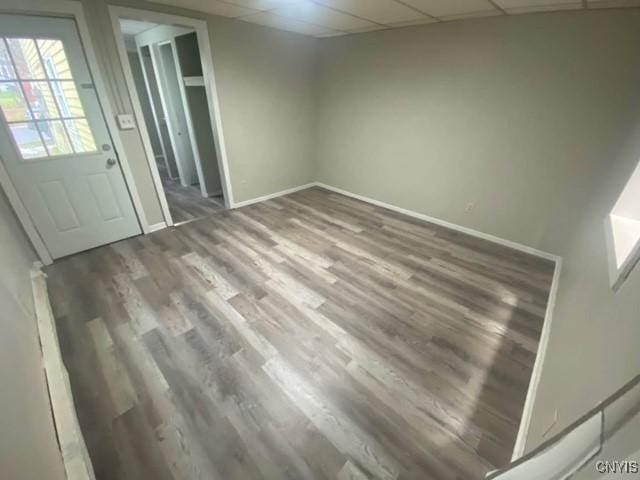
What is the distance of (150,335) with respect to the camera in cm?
190

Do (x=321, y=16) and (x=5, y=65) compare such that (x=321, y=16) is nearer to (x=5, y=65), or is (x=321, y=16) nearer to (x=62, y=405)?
(x=5, y=65)

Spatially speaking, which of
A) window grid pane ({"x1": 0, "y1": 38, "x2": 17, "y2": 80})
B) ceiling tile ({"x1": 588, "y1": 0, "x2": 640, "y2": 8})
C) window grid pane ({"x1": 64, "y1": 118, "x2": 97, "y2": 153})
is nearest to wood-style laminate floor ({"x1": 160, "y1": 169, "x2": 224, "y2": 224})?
window grid pane ({"x1": 64, "y1": 118, "x2": 97, "y2": 153})

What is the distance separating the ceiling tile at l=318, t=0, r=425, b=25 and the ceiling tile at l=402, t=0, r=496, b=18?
121mm

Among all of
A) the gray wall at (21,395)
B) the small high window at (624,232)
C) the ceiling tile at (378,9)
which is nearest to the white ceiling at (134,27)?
the ceiling tile at (378,9)

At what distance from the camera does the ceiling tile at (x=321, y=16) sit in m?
2.53

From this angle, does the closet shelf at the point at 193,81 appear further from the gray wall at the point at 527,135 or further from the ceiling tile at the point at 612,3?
the ceiling tile at the point at 612,3

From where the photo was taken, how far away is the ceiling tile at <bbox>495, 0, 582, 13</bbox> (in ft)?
6.61

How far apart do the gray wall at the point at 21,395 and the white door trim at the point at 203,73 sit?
1.65m

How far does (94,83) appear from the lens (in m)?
2.53

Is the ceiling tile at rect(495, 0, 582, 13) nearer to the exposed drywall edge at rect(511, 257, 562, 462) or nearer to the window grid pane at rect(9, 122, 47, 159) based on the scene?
the exposed drywall edge at rect(511, 257, 562, 462)

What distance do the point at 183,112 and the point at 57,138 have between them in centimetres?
214

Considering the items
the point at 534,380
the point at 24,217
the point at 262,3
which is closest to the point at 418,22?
the point at 262,3

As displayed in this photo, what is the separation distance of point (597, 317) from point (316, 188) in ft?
13.8

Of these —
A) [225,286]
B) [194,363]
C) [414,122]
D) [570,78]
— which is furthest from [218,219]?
[570,78]
